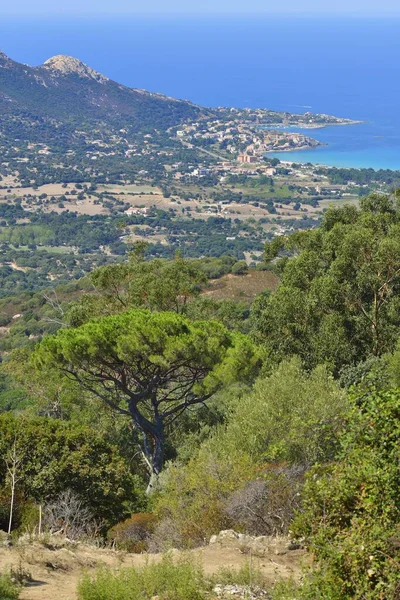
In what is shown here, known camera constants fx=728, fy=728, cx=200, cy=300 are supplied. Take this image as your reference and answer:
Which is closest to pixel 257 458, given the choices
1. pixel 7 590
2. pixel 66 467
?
pixel 66 467

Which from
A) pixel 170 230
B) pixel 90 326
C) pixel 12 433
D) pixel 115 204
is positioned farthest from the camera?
pixel 115 204

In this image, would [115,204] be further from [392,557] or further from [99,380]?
[392,557]

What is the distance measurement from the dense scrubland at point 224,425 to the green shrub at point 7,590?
2 centimetres

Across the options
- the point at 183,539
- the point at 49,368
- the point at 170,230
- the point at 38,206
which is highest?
the point at 38,206

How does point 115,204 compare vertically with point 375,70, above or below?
below

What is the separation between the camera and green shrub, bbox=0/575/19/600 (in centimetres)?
478

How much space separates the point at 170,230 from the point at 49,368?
5615 centimetres

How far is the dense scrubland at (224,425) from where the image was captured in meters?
4.31

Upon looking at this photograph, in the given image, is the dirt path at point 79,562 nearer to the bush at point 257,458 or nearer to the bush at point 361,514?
the bush at point 257,458

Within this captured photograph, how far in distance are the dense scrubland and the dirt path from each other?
0.80 ft

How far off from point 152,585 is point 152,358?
496 cm

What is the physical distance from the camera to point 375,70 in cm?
16775

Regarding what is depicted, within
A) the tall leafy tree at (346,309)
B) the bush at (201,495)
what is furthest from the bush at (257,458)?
the tall leafy tree at (346,309)

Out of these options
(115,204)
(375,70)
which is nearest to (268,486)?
(115,204)
